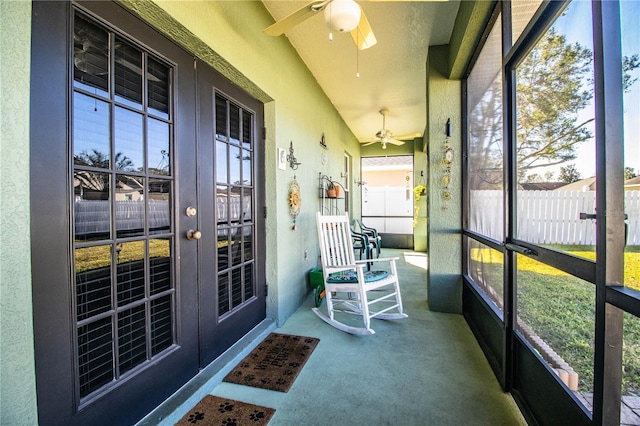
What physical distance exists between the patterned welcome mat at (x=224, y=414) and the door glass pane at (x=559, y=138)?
1653 mm

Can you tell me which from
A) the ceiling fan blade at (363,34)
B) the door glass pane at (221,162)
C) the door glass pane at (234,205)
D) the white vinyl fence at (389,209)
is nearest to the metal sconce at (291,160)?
the door glass pane at (234,205)

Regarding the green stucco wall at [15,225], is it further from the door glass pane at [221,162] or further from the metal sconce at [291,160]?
the metal sconce at [291,160]

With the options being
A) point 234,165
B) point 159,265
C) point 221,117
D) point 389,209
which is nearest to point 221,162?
point 234,165

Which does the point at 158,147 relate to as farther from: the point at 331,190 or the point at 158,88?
the point at 331,190

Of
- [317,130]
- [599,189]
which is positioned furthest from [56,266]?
[317,130]

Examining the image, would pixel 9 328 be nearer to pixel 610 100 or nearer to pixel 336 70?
pixel 610 100

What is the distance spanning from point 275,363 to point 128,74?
1937 mm

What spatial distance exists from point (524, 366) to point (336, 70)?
11.2 feet

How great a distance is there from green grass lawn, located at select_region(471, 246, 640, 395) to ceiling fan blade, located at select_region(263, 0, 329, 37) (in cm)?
177

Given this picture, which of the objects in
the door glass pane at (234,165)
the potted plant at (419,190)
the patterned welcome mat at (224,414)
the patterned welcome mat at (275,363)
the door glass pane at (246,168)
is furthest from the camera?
the potted plant at (419,190)

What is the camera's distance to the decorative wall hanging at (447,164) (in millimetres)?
2891

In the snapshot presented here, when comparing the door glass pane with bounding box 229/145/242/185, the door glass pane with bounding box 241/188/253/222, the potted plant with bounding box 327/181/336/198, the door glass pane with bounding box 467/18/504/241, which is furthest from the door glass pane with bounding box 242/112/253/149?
the door glass pane with bounding box 467/18/504/241

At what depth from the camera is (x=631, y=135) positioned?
2.75ft

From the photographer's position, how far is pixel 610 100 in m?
0.88
